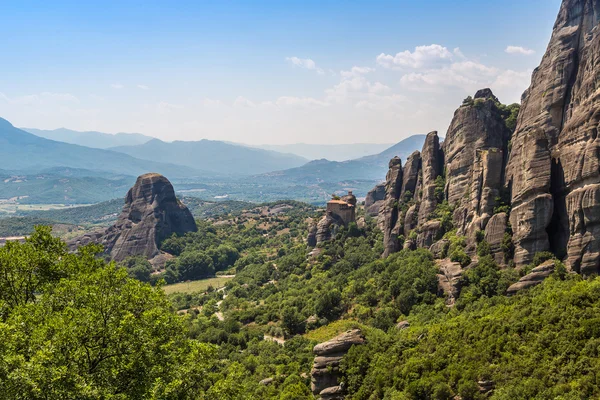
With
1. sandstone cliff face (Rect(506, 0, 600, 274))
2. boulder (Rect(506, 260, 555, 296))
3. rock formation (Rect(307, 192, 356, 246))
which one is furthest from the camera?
rock formation (Rect(307, 192, 356, 246))

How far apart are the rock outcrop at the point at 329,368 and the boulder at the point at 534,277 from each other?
51.0 ft

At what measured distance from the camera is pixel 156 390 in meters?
18.6

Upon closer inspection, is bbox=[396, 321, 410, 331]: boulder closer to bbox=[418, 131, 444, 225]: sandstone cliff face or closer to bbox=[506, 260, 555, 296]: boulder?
bbox=[506, 260, 555, 296]: boulder

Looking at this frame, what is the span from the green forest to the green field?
112ft

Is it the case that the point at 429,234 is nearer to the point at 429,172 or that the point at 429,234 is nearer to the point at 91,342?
the point at 429,172

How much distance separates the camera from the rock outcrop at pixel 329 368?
33688mm

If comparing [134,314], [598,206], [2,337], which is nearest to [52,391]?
[2,337]

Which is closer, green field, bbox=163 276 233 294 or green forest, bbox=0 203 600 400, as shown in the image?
green forest, bbox=0 203 600 400

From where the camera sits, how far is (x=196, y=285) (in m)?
105

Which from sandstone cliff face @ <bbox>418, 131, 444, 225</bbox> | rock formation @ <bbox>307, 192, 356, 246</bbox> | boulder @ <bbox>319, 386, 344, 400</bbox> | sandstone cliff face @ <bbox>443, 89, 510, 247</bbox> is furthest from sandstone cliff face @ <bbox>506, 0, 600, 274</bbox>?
rock formation @ <bbox>307, 192, 356, 246</bbox>

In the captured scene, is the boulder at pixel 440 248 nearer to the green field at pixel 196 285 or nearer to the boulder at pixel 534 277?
the boulder at pixel 534 277

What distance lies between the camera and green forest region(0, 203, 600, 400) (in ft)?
61.5

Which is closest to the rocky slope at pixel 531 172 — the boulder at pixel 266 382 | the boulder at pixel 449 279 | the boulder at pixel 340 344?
the boulder at pixel 449 279

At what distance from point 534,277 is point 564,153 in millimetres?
12380
